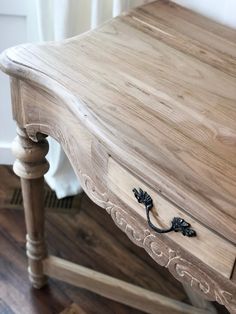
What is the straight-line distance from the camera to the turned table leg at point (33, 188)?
1059 millimetres

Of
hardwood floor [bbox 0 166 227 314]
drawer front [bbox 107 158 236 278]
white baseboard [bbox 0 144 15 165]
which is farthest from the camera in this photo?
white baseboard [bbox 0 144 15 165]

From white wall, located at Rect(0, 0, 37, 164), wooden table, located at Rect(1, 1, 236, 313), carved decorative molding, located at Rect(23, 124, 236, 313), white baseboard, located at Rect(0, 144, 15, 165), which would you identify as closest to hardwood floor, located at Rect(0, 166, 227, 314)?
white baseboard, located at Rect(0, 144, 15, 165)

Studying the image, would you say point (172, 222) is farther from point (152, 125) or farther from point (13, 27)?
point (13, 27)

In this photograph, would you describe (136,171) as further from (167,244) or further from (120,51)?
(120,51)

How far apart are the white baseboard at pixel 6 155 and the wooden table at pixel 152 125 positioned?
583 millimetres

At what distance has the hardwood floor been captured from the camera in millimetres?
1340

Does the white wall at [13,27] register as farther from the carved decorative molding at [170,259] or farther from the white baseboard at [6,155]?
the carved decorative molding at [170,259]

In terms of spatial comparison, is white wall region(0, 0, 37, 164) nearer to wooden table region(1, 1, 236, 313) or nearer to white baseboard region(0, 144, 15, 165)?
white baseboard region(0, 144, 15, 165)

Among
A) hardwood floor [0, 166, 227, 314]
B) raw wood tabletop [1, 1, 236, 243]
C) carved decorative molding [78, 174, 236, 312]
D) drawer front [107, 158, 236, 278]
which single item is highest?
raw wood tabletop [1, 1, 236, 243]

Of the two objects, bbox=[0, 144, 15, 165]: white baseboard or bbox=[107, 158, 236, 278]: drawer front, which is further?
bbox=[0, 144, 15, 165]: white baseboard

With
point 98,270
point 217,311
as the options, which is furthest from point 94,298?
point 217,311

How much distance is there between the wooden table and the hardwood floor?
42cm

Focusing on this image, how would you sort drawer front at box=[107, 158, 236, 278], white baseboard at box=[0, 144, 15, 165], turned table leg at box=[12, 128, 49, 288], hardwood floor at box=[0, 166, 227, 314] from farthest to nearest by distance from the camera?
1. white baseboard at box=[0, 144, 15, 165]
2. hardwood floor at box=[0, 166, 227, 314]
3. turned table leg at box=[12, 128, 49, 288]
4. drawer front at box=[107, 158, 236, 278]

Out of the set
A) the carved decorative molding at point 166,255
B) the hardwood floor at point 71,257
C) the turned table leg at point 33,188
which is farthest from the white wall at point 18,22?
the carved decorative molding at point 166,255
